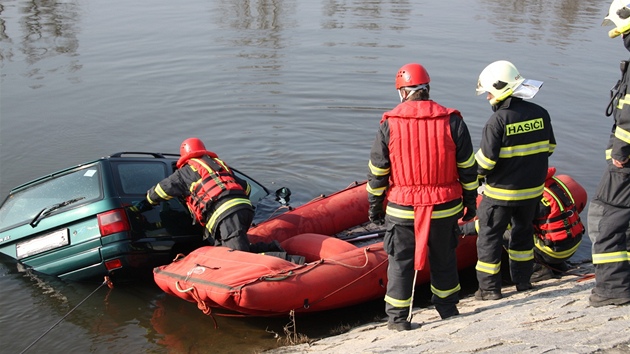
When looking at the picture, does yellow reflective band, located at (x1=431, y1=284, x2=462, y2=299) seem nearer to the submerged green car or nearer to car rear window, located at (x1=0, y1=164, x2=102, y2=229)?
the submerged green car

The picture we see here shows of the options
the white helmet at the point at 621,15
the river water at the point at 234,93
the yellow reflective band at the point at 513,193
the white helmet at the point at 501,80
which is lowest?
the river water at the point at 234,93

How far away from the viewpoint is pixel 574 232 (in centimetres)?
685

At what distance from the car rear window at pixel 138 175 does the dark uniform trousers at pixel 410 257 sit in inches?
111

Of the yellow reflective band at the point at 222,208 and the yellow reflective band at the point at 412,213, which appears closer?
the yellow reflective band at the point at 412,213

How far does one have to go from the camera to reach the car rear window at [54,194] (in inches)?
276

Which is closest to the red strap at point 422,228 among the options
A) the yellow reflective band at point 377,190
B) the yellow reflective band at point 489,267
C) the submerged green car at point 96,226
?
the yellow reflective band at point 377,190

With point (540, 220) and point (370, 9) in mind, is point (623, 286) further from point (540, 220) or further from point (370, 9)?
point (370, 9)

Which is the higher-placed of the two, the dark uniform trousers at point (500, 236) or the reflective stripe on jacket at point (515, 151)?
the reflective stripe on jacket at point (515, 151)

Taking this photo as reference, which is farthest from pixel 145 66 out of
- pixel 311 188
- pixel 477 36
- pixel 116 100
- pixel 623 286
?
pixel 623 286

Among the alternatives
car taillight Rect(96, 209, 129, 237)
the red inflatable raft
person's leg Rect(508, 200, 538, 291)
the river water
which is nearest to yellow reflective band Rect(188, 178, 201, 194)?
the red inflatable raft

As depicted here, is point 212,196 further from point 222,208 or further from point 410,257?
point 410,257

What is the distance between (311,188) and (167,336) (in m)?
4.10

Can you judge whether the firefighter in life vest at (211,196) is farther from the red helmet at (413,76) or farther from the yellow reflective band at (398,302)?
the red helmet at (413,76)

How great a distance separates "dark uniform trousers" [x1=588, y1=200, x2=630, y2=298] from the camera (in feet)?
17.5
